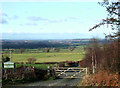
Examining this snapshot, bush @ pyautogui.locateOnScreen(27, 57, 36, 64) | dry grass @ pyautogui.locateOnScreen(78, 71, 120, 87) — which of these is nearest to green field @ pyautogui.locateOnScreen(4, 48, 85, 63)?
bush @ pyautogui.locateOnScreen(27, 57, 36, 64)

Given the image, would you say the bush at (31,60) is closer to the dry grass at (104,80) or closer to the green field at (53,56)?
the green field at (53,56)

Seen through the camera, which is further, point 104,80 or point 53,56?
point 53,56

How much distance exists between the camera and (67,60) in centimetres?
927

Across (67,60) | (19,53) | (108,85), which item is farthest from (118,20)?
→ (19,53)

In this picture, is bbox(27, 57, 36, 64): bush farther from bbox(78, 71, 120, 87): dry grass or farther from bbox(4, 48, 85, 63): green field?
bbox(78, 71, 120, 87): dry grass

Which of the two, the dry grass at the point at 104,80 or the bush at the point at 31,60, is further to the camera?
the bush at the point at 31,60

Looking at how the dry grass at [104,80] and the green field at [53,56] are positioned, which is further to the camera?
the green field at [53,56]

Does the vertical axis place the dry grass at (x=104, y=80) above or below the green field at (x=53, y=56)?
below

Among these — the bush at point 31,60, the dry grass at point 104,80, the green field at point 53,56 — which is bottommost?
the dry grass at point 104,80

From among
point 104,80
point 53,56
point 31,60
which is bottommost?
point 104,80

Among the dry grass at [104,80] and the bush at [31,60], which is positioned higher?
the bush at [31,60]

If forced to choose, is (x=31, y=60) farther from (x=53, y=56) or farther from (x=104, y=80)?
(x=104, y=80)

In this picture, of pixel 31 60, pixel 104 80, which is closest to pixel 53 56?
pixel 31 60

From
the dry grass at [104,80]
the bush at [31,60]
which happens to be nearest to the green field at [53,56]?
the bush at [31,60]
